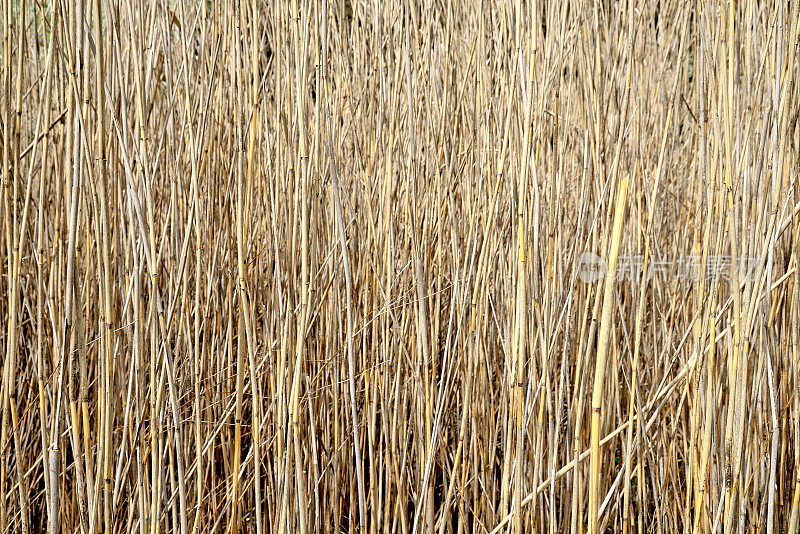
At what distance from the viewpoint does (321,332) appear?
1111mm

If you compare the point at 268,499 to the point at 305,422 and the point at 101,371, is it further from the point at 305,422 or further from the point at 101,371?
the point at 101,371

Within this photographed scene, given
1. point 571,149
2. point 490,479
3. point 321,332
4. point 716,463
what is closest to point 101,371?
point 321,332

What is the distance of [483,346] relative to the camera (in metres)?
1.00

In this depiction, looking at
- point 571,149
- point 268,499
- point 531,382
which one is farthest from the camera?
point 571,149

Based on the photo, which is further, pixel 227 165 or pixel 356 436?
pixel 227 165

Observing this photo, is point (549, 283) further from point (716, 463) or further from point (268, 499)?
point (268, 499)

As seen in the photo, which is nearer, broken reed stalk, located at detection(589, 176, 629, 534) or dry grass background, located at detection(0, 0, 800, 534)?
broken reed stalk, located at detection(589, 176, 629, 534)

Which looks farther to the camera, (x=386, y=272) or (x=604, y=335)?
(x=386, y=272)

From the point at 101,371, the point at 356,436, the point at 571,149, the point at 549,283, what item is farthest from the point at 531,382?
the point at 571,149

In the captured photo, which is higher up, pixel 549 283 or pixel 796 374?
pixel 549 283

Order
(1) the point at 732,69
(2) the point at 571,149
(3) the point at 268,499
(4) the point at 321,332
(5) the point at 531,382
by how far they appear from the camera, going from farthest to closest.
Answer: (2) the point at 571,149, (4) the point at 321,332, (3) the point at 268,499, (5) the point at 531,382, (1) the point at 732,69

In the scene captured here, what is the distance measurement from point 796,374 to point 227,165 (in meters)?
0.85

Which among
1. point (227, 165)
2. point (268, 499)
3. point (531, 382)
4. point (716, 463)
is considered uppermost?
point (227, 165)

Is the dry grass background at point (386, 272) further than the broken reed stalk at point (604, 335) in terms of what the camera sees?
Yes
